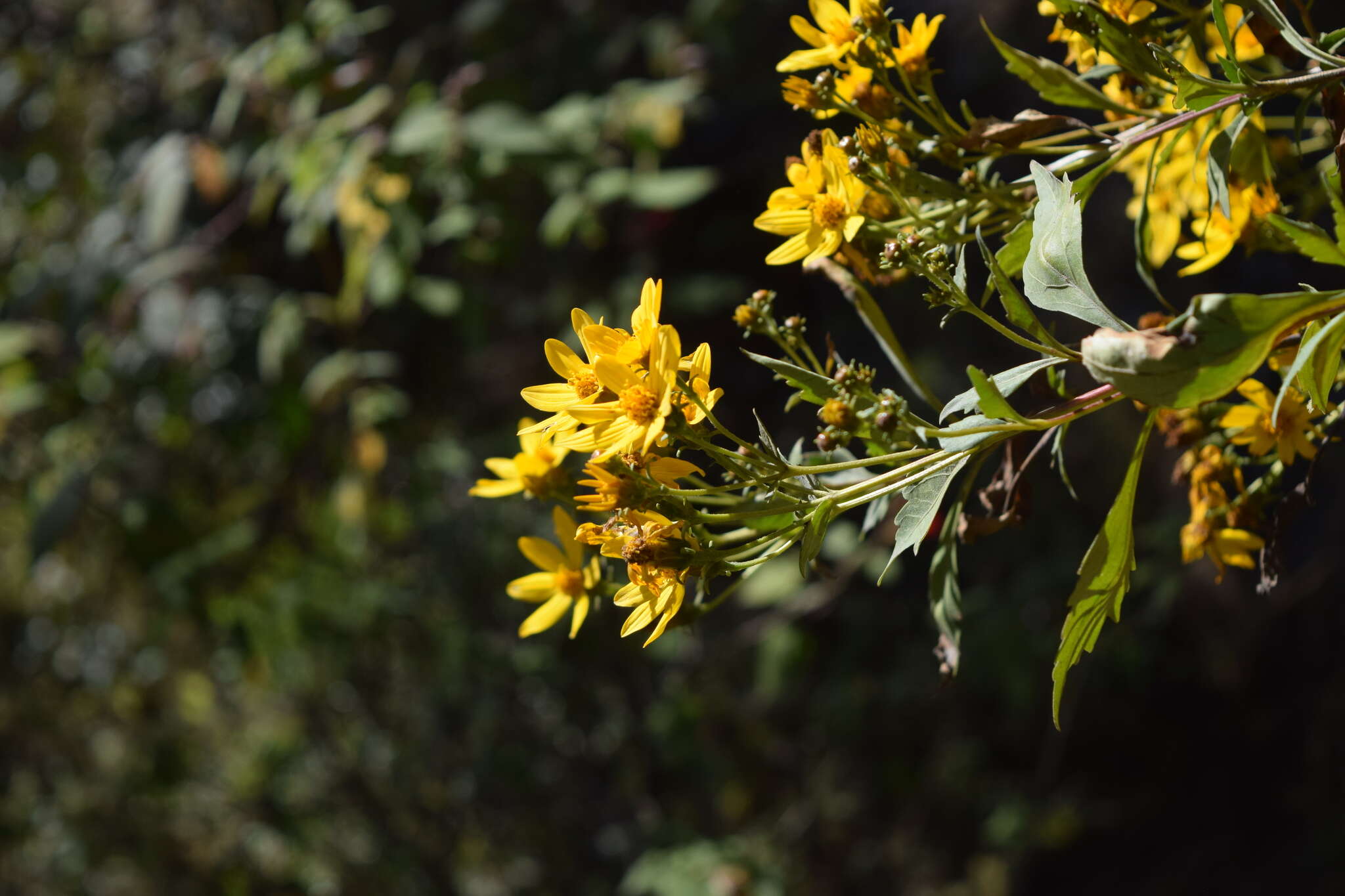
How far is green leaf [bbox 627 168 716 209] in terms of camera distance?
1.64 metres

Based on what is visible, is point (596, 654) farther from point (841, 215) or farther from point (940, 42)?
point (841, 215)

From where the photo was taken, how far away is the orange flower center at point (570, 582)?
27.9 inches

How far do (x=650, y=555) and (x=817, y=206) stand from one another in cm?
23

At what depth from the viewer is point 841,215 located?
1.93 feet

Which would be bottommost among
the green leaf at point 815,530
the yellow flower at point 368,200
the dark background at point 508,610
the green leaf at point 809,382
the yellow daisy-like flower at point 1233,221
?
the dark background at point 508,610

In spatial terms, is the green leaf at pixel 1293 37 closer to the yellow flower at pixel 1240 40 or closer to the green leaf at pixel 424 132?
the yellow flower at pixel 1240 40

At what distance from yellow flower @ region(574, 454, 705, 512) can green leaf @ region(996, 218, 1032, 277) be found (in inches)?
8.8

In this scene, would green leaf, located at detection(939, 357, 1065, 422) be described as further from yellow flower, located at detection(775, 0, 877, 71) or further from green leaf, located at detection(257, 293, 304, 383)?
green leaf, located at detection(257, 293, 304, 383)

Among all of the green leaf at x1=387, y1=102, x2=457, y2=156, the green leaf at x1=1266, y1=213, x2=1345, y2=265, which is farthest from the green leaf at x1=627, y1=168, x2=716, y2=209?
the green leaf at x1=1266, y1=213, x2=1345, y2=265

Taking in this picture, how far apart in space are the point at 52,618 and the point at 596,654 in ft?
5.60

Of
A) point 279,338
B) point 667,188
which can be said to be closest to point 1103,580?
point 667,188

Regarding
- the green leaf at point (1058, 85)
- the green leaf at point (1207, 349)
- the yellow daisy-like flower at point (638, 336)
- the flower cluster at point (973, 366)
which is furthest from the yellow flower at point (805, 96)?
the green leaf at point (1207, 349)

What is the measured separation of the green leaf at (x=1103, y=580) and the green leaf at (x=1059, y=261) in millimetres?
59

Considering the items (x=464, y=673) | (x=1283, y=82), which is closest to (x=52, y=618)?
(x=464, y=673)
